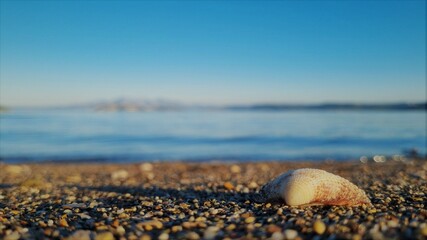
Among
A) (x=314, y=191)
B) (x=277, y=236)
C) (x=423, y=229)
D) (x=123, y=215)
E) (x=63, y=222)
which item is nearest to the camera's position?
(x=423, y=229)

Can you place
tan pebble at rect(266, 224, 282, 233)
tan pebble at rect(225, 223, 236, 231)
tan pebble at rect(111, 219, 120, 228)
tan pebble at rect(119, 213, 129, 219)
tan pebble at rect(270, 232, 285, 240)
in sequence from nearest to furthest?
1. tan pebble at rect(270, 232, 285, 240)
2. tan pebble at rect(266, 224, 282, 233)
3. tan pebble at rect(225, 223, 236, 231)
4. tan pebble at rect(111, 219, 120, 228)
5. tan pebble at rect(119, 213, 129, 219)

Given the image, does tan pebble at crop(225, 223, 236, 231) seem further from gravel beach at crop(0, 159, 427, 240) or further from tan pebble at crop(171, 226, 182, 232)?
tan pebble at crop(171, 226, 182, 232)

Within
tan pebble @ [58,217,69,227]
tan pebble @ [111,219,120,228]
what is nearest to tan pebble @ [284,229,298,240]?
tan pebble @ [111,219,120,228]

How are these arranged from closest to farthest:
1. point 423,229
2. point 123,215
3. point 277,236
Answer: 1. point 423,229
2. point 277,236
3. point 123,215

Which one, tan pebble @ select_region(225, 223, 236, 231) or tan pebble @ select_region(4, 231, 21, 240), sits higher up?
tan pebble @ select_region(4, 231, 21, 240)

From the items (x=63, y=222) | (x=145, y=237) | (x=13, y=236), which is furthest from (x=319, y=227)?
(x=13, y=236)

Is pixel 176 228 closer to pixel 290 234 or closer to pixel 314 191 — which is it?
pixel 290 234
